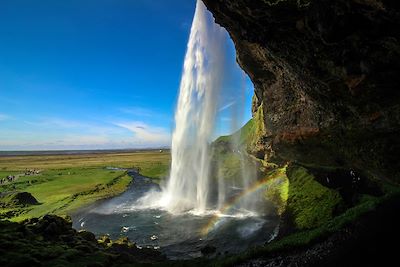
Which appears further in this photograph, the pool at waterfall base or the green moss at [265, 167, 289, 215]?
the green moss at [265, 167, 289, 215]

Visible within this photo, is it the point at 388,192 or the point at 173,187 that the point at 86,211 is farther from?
the point at 388,192

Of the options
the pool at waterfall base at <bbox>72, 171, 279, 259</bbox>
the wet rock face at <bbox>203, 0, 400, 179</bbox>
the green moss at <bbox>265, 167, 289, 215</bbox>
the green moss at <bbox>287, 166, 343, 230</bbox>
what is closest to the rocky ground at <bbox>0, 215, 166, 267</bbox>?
the pool at waterfall base at <bbox>72, 171, 279, 259</bbox>

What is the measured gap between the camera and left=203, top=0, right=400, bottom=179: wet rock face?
14727mm

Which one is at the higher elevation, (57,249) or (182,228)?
(57,249)

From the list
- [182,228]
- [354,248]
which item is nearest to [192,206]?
[182,228]

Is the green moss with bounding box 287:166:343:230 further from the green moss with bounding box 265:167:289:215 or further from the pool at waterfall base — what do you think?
the pool at waterfall base

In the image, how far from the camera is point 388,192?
27672mm

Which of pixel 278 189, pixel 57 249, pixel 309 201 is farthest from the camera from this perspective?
pixel 278 189

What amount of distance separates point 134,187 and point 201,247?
1884 inches

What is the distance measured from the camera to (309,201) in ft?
120

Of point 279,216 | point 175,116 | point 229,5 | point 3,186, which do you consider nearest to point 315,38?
point 229,5

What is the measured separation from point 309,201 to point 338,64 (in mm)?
22638

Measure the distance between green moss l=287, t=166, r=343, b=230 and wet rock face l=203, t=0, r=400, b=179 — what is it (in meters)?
5.98

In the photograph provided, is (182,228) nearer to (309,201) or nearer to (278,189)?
(309,201)
